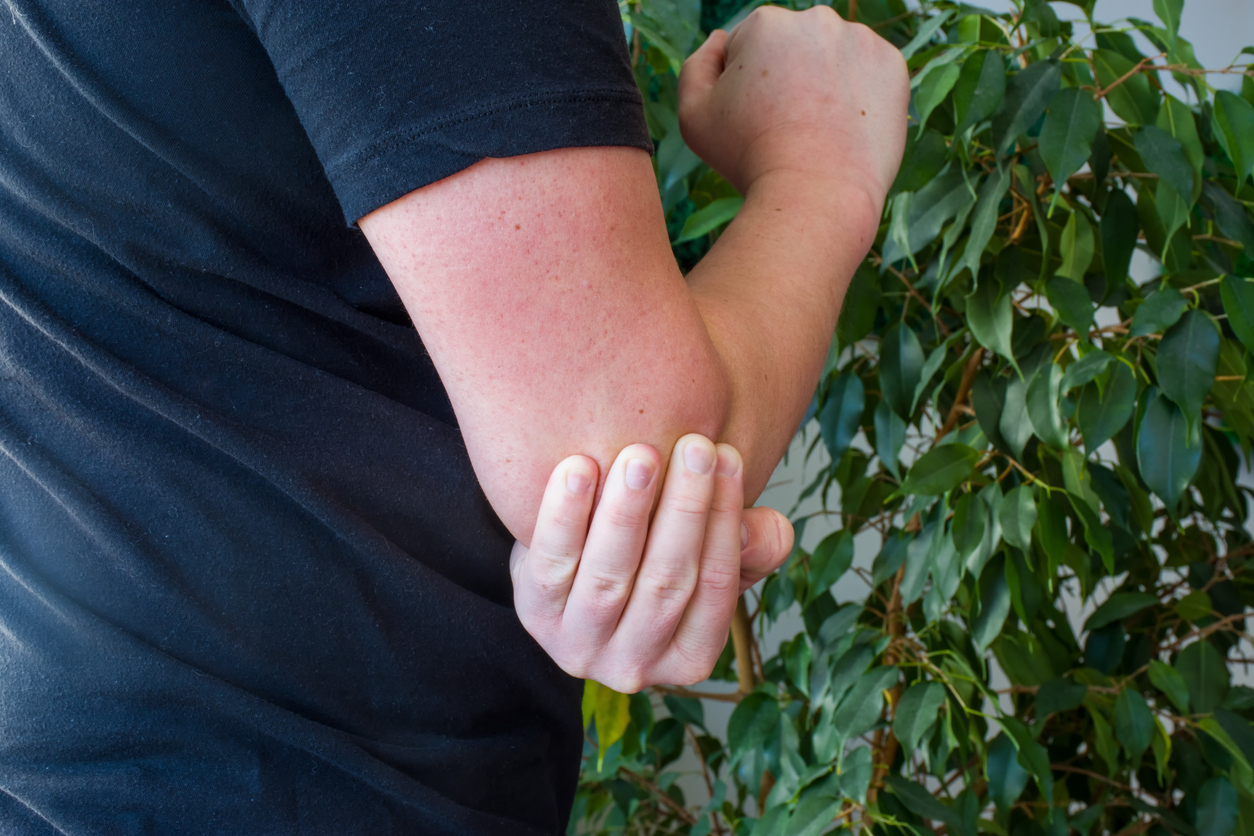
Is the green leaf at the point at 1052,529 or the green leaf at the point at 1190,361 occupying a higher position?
the green leaf at the point at 1190,361

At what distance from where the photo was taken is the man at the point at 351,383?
0.30 metres

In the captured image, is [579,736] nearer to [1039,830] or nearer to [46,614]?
[46,614]

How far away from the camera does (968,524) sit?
33.1 inches

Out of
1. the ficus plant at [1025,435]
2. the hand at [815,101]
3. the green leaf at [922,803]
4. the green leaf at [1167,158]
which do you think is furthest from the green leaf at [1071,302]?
the green leaf at [922,803]

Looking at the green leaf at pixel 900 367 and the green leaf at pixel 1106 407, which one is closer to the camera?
the green leaf at pixel 1106 407

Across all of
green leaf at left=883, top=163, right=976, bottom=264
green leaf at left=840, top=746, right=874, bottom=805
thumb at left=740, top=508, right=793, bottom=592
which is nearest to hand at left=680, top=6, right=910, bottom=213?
thumb at left=740, top=508, right=793, bottom=592

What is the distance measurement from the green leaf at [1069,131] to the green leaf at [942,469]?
262 millimetres

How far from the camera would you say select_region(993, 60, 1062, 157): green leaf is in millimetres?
728

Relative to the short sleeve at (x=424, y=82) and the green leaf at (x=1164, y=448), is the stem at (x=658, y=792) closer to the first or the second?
the green leaf at (x=1164, y=448)

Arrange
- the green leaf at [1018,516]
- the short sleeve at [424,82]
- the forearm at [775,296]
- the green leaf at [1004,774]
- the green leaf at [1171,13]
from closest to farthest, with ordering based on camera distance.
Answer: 1. the short sleeve at [424,82]
2. the forearm at [775,296]
3. the green leaf at [1171,13]
4. the green leaf at [1018,516]
5. the green leaf at [1004,774]

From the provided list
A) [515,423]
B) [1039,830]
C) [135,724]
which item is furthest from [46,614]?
[1039,830]

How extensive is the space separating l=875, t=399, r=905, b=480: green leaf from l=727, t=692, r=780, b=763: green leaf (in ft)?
0.99

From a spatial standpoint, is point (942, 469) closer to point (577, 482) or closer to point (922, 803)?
point (922, 803)

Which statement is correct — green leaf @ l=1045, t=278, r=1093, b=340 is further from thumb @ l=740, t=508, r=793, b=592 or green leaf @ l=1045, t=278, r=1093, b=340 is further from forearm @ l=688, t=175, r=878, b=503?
thumb @ l=740, t=508, r=793, b=592
